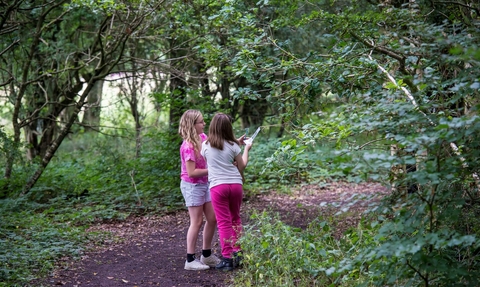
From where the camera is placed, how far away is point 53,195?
1154 centimetres

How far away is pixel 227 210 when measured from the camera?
6055mm

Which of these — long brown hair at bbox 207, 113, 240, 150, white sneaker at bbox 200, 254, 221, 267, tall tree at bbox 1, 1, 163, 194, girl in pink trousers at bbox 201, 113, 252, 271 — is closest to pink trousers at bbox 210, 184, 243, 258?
girl in pink trousers at bbox 201, 113, 252, 271

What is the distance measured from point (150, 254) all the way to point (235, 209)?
1.80 metres

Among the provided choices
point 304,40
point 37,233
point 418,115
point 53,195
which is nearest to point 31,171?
point 53,195

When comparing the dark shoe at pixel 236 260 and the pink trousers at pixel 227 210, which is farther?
the dark shoe at pixel 236 260

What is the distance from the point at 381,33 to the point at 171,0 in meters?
5.33

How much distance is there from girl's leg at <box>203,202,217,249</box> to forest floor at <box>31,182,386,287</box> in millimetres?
331

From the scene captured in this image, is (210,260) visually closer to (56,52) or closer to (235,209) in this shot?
(235,209)

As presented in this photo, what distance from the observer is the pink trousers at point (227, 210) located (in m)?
5.98

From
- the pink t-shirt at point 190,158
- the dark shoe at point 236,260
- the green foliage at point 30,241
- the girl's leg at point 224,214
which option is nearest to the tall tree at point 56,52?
the green foliage at point 30,241

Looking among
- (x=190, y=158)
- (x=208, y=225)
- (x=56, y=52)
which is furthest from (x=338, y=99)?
(x=56, y=52)

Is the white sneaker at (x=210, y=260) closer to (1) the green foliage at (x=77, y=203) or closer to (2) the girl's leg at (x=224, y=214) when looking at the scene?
(2) the girl's leg at (x=224, y=214)

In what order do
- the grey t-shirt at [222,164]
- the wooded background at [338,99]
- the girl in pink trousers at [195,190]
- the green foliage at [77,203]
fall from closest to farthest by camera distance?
the wooded background at [338,99] < the grey t-shirt at [222,164] < the girl in pink trousers at [195,190] < the green foliage at [77,203]

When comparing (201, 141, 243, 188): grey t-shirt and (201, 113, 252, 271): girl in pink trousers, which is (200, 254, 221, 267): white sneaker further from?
(201, 141, 243, 188): grey t-shirt
